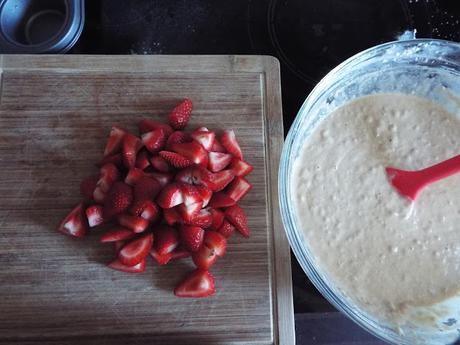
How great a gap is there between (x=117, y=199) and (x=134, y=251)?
130 mm

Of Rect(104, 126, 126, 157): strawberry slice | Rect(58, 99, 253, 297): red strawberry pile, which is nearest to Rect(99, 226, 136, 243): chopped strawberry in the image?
Rect(58, 99, 253, 297): red strawberry pile

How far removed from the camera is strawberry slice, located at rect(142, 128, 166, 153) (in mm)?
1183

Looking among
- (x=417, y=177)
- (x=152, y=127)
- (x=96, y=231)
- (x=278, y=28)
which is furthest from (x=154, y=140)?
(x=417, y=177)

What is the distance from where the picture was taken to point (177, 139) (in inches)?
47.1

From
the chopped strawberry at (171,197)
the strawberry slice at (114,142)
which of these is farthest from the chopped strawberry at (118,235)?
the strawberry slice at (114,142)

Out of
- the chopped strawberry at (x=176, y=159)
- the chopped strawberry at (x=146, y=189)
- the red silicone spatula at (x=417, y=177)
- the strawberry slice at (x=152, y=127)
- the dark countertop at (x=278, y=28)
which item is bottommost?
the red silicone spatula at (x=417, y=177)

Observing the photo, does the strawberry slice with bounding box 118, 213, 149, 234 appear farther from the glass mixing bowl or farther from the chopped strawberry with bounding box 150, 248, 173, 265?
the glass mixing bowl

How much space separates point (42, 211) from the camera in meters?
1.18

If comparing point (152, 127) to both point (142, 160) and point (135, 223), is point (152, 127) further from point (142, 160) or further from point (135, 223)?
point (135, 223)

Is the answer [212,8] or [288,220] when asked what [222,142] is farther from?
[212,8]

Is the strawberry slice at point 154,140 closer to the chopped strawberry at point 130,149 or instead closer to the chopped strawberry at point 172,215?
the chopped strawberry at point 130,149

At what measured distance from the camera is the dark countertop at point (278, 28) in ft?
4.52

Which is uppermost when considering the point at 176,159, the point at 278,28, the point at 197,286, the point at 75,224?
the point at 278,28

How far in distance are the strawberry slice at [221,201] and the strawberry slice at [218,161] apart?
0.07m
